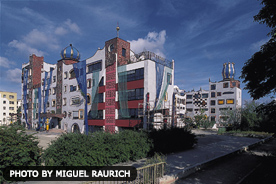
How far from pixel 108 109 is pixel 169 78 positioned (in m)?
11.9

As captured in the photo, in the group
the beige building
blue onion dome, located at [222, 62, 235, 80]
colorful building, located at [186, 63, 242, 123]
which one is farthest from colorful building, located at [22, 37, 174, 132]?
the beige building

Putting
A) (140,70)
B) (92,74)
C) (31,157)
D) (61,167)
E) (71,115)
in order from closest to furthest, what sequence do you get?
1. (31,157)
2. (61,167)
3. (140,70)
4. (92,74)
5. (71,115)

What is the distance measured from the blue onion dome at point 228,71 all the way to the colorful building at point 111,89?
4171cm

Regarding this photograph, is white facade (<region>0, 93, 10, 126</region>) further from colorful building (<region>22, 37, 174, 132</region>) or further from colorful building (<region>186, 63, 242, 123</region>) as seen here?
colorful building (<region>186, 63, 242, 123</region>)

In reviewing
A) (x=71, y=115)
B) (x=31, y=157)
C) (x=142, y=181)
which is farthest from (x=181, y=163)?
→ (x=71, y=115)

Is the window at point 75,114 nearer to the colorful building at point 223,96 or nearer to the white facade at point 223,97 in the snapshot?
the colorful building at point 223,96

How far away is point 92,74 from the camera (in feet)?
113

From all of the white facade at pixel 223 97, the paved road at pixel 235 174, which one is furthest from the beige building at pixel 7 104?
the paved road at pixel 235 174

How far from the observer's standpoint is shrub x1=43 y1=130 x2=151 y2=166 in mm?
9289

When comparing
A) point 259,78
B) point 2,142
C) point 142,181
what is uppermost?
point 259,78

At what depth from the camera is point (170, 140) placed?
1489 cm

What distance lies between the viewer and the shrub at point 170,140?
1386 cm

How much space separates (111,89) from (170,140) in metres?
18.3

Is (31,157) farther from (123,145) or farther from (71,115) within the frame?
(71,115)
